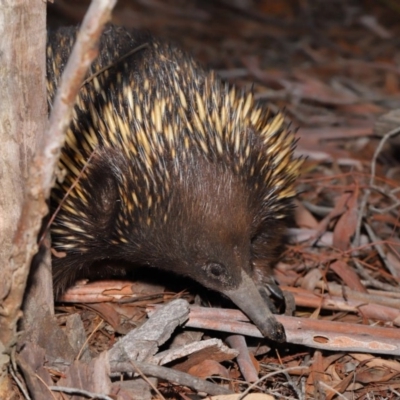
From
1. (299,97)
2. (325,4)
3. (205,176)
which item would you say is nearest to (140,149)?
(205,176)

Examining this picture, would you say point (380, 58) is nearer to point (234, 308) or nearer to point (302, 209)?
point (302, 209)

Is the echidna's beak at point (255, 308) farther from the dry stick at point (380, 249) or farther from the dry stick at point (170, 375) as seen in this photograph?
the dry stick at point (380, 249)

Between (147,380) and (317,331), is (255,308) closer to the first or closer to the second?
(317,331)

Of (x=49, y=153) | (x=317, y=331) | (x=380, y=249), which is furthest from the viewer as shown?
(x=380, y=249)

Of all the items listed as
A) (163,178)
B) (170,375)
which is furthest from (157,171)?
(170,375)

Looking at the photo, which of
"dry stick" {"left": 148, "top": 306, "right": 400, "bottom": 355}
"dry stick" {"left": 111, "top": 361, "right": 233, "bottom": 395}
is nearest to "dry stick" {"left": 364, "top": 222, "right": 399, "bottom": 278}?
"dry stick" {"left": 148, "top": 306, "right": 400, "bottom": 355}

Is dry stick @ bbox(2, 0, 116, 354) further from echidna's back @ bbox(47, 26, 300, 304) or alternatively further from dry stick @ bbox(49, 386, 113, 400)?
echidna's back @ bbox(47, 26, 300, 304)
